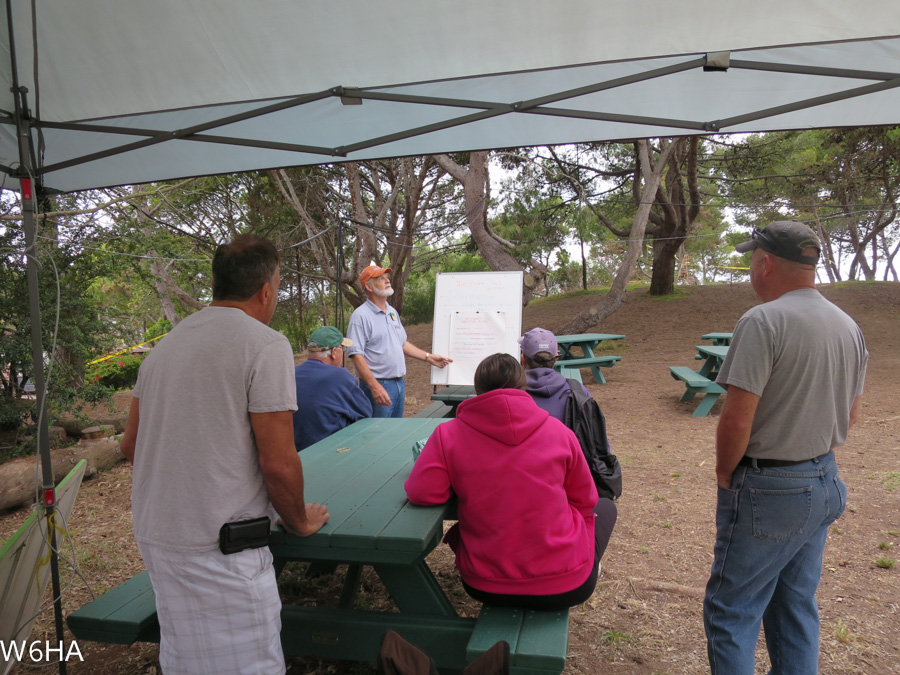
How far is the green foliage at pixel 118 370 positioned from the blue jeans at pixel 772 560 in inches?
408

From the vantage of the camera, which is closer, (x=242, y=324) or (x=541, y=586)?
(x=242, y=324)

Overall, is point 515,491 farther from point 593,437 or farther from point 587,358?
point 587,358

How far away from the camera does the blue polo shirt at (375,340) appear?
399cm

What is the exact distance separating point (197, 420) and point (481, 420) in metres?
0.81

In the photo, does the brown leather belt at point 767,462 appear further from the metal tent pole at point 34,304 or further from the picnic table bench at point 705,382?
the picnic table bench at point 705,382

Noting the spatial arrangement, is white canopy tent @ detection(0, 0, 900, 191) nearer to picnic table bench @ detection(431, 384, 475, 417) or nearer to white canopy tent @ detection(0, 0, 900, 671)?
white canopy tent @ detection(0, 0, 900, 671)

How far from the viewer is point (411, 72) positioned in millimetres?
2611

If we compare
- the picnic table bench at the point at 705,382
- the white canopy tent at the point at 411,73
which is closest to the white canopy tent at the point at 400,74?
the white canopy tent at the point at 411,73

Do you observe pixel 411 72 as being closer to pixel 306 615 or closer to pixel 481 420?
pixel 481 420

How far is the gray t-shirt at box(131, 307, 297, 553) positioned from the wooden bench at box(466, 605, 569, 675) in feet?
2.61

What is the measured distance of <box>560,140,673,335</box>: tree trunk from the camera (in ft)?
37.1

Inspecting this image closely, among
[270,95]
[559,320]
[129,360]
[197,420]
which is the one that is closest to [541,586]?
[197,420]

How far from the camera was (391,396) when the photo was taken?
417cm

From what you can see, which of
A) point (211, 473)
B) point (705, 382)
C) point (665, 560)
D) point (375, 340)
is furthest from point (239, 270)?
point (705, 382)
